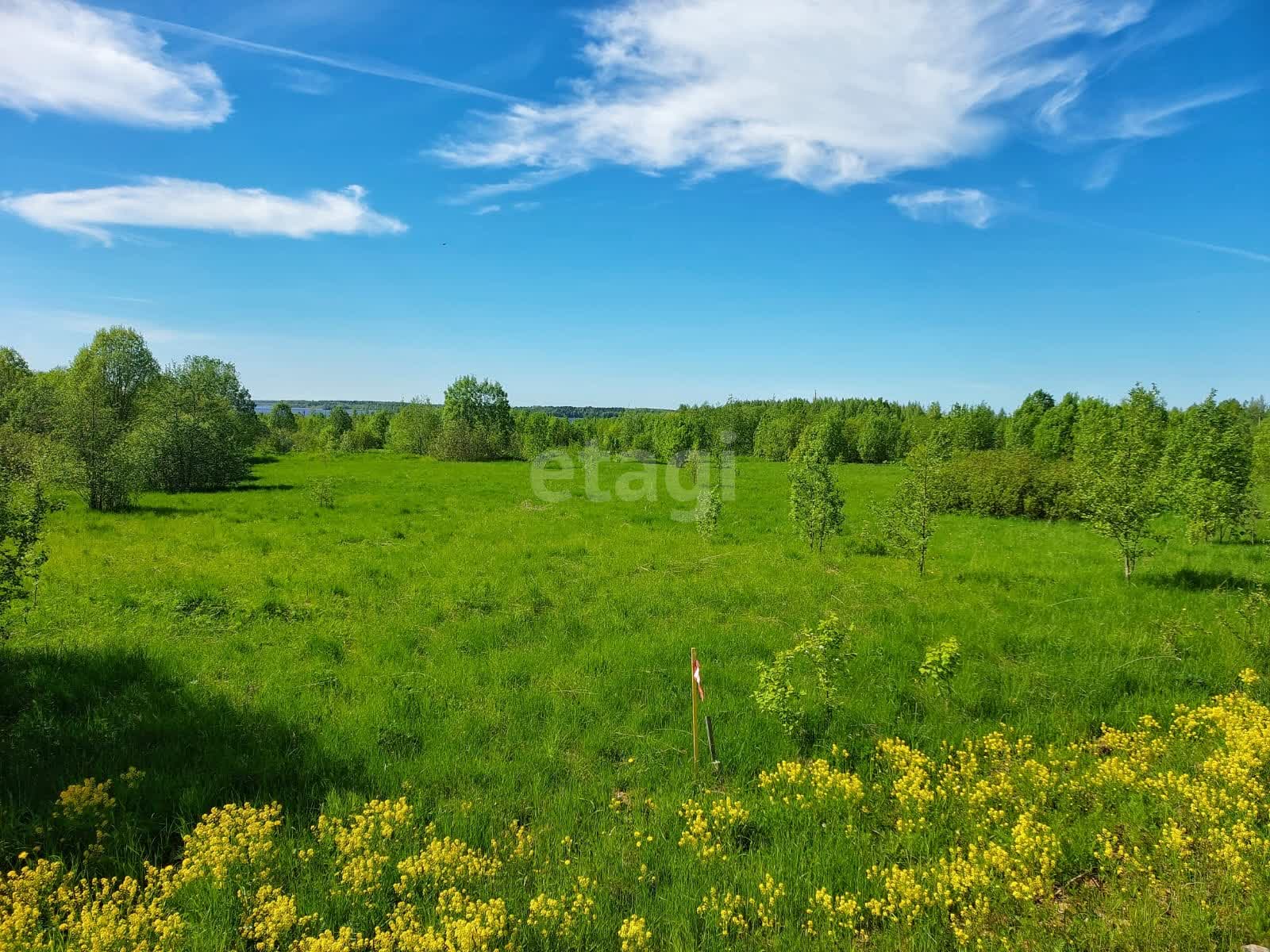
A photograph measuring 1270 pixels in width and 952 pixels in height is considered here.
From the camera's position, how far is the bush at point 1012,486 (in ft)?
91.8

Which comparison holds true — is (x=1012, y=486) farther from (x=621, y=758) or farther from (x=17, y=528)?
(x=17, y=528)

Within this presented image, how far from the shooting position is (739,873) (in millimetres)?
4996

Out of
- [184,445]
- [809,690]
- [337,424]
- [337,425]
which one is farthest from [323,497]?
[337,424]

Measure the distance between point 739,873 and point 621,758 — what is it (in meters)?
2.40

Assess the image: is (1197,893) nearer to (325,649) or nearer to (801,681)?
(801,681)

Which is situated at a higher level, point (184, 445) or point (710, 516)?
point (184, 445)

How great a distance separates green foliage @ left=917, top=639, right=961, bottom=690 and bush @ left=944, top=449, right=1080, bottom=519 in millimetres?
21606

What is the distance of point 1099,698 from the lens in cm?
834

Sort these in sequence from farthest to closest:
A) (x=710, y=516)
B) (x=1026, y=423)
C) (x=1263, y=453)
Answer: (x=1026, y=423) < (x=1263, y=453) < (x=710, y=516)

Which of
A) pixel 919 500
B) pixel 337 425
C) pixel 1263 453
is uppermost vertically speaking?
pixel 337 425

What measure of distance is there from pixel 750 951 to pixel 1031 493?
31.4 m

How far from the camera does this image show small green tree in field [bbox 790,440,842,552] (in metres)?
17.9

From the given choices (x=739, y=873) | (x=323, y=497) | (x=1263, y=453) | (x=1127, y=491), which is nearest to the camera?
(x=739, y=873)

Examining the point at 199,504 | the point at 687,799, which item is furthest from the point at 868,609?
the point at 199,504
